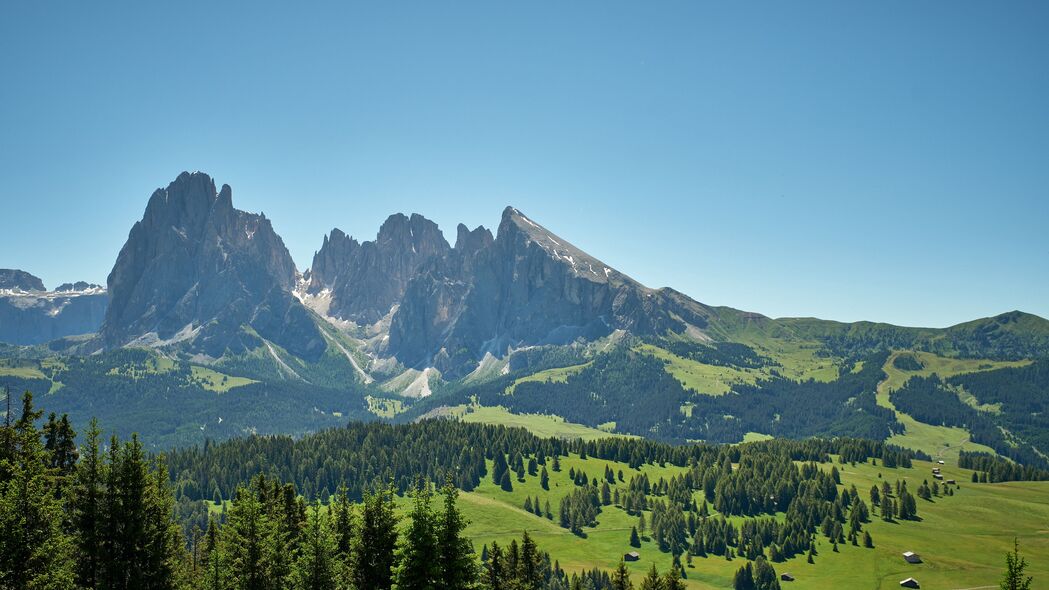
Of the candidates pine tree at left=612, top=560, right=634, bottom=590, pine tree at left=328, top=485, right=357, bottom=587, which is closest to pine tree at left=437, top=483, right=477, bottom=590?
pine tree at left=328, top=485, right=357, bottom=587

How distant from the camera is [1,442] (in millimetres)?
41625

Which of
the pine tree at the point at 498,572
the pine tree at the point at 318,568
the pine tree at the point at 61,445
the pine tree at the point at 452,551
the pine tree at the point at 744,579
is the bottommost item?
the pine tree at the point at 744,579

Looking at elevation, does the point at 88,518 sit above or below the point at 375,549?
above

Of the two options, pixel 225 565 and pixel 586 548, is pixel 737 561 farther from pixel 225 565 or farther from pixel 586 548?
pixel 225 565

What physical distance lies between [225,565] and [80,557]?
363 inches

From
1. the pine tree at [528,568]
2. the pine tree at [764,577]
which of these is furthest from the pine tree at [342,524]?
the pine tree at [764,577]

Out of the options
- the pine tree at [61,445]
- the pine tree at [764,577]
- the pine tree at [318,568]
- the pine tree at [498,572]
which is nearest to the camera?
the pine tree at [318,568]

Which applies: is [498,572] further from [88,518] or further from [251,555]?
[88,518]

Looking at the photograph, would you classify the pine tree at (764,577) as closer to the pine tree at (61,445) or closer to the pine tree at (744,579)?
the pine tree at (744,579)

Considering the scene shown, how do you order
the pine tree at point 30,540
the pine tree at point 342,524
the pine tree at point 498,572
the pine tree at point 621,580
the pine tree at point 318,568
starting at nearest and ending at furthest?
1. the pine tree at point 30,540
2. the pine tree at point 318,568
3. the pine tree at point 342,524
4. the pine tree at point 621,580
5. the pine tree at point 498,572

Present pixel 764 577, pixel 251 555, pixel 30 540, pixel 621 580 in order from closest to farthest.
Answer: pixel 30 540, pixel 251 555, pixel 621 580, pixel 764 577

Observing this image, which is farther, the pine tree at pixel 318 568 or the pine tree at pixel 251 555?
the pine tree at pixel 251 555

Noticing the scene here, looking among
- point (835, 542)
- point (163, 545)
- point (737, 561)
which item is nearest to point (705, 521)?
point (737, 561)

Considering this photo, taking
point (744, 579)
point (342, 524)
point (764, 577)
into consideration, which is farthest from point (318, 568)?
point (764, 577)
